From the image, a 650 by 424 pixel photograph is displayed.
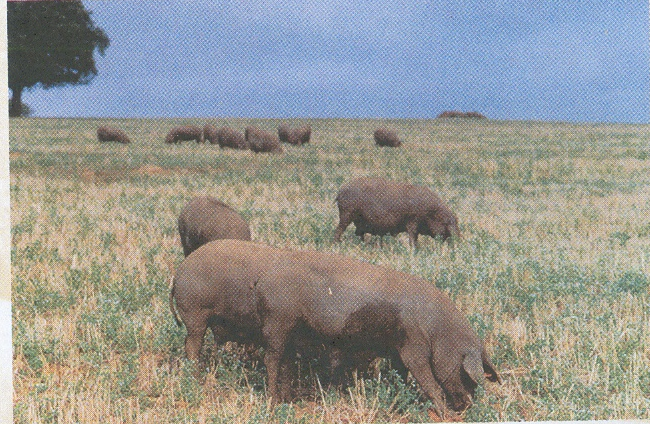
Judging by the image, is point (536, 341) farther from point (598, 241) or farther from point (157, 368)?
point (598, 241)

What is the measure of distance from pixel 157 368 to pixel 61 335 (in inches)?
44.4

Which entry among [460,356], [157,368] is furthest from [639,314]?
[157,368]

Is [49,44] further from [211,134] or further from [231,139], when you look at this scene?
[211,134]

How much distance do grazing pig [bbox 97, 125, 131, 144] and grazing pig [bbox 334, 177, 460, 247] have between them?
1402 centimetres

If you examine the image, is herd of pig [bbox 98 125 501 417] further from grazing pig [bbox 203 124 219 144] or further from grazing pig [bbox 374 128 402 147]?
grazing pig [bbox 203 124 219 144]

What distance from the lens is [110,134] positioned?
74.2 feet

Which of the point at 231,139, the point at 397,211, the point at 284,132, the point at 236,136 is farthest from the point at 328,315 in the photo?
the point at 284,132

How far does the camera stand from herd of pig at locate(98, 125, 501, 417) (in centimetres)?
457

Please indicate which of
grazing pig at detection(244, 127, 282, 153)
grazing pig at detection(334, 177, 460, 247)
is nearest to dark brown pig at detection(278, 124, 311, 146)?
grazing pig at detection(244, 127, 282, 153)

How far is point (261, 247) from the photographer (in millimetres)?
5109

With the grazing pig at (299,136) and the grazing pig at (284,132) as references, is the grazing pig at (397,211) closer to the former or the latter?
the grazing pig at (299,136)

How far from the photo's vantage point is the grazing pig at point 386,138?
2126 cm

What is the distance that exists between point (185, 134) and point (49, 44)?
16.8 metres

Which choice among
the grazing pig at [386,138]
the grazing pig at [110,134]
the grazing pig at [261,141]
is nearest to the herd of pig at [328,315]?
the grazing pig at [386,138]
